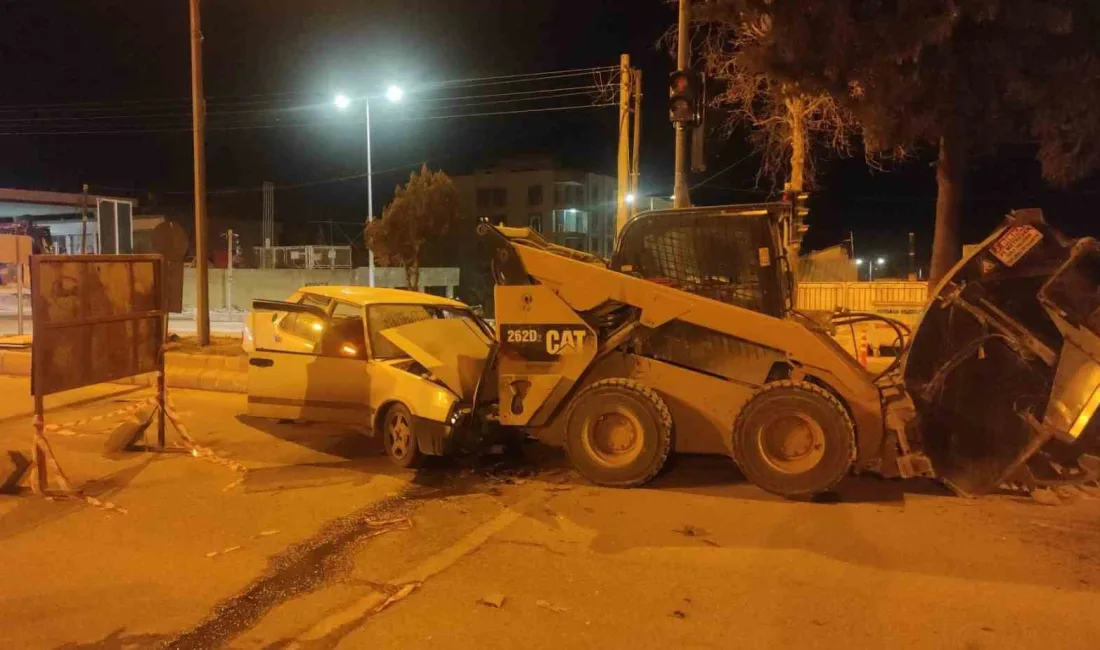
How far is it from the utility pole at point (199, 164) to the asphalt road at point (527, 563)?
8.18 m

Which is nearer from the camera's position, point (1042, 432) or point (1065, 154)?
point (1042, 432)

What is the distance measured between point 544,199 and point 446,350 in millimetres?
53264

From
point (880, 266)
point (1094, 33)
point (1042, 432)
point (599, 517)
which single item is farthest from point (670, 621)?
point (880, 266)

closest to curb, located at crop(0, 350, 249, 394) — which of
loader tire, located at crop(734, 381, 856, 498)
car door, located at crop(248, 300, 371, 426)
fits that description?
car door, located at crop(248, 300, 371, 426)

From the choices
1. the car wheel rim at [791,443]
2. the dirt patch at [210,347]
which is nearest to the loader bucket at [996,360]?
the car wheel rim at [791,443]

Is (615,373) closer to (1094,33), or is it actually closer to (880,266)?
(1094,33)

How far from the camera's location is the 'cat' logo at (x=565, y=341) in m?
6.95

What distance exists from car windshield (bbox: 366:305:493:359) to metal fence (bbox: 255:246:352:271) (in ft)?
97.3

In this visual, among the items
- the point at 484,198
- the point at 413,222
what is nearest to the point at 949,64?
the point at 413,222

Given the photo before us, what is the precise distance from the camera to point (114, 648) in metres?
3.88

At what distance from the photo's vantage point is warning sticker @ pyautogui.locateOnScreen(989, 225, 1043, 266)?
6.15 meters

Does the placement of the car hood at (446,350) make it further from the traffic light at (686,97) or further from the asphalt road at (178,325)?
the asphalt road at (178,325)

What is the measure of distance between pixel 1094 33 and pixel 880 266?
43497 mm

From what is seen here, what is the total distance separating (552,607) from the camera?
442cm
